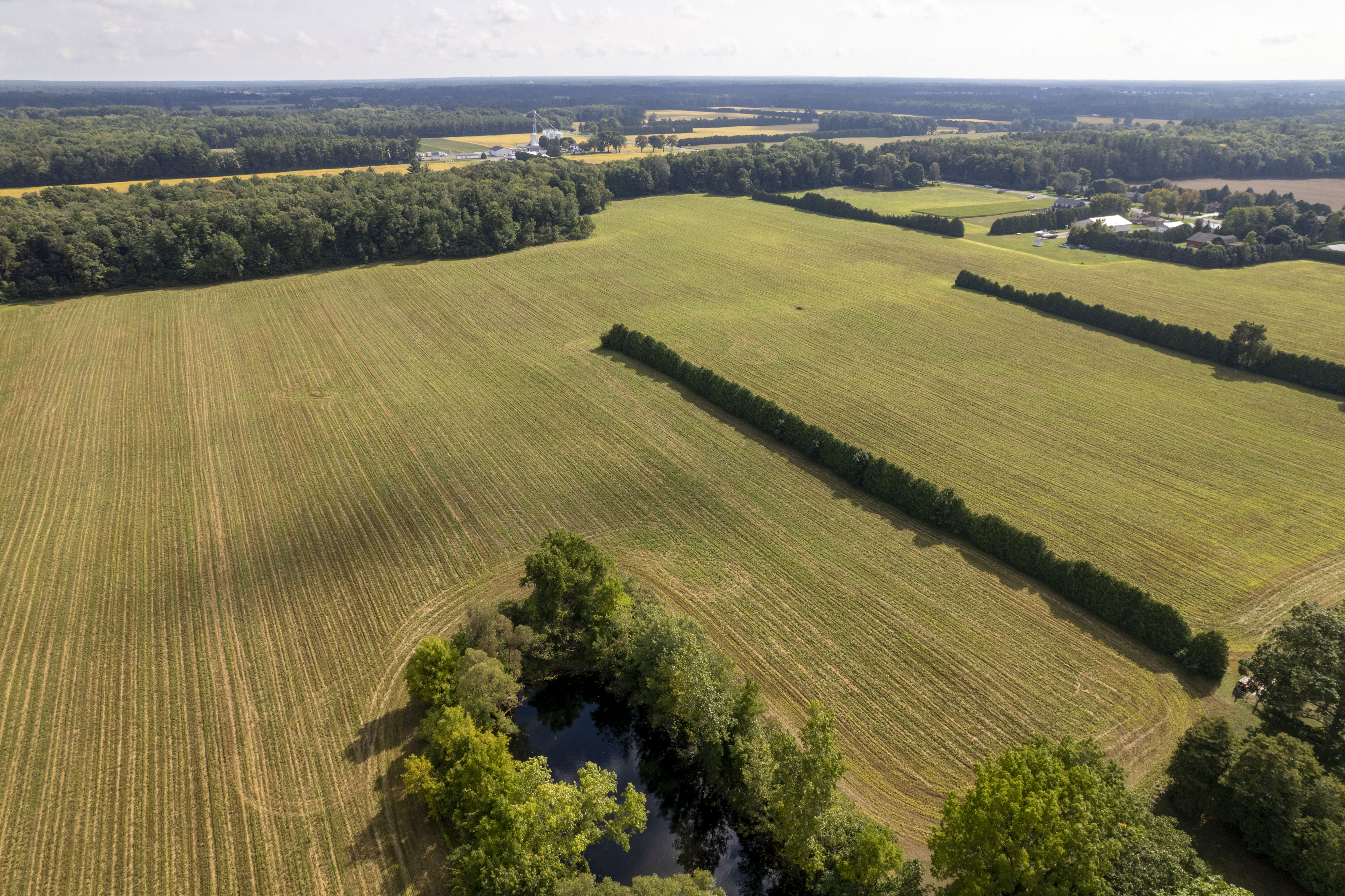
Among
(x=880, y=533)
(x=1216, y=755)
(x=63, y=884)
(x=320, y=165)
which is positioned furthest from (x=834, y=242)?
(x=320, y=165)

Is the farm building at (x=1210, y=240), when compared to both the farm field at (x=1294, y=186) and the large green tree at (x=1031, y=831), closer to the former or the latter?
the farm field at (x=1294, y=186)

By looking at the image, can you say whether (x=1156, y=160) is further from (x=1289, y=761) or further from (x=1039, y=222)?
(x=1289, y=761)

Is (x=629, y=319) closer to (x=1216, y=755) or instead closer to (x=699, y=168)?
(x=1216, y=755)

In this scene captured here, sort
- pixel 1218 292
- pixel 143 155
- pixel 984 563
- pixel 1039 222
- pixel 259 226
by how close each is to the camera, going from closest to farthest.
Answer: pixel 984 563 < pixel 1218 292 < pixel 259 226 < pixel 1039 222 < pixel 143 155

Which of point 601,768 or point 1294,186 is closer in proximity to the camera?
point 601,768

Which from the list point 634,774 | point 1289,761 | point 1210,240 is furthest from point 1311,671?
point 1210,240

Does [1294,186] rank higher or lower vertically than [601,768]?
higher
